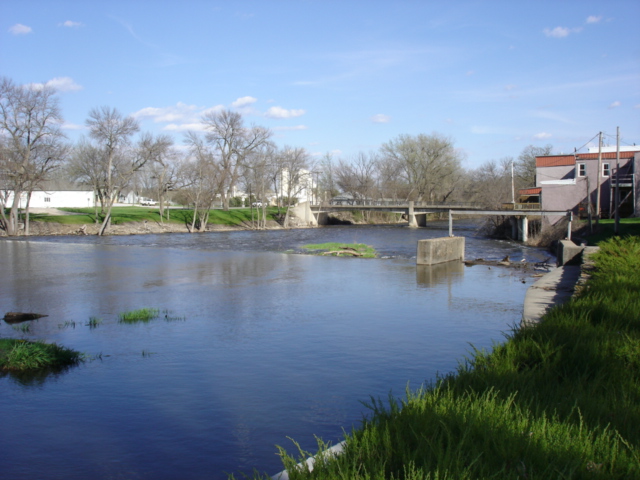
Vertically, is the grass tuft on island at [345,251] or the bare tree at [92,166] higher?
the bare tree at [92,166]

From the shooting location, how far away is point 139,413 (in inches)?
351

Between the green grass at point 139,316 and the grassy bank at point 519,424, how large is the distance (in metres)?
11.2

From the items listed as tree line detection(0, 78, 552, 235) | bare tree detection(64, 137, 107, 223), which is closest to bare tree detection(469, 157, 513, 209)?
tree line detection(0, 78, 552, 235)

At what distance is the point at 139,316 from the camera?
16.4m

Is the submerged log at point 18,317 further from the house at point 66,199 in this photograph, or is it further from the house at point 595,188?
the house at point 66,199

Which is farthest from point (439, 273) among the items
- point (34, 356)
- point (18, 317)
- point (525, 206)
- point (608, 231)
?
point (525, 206)

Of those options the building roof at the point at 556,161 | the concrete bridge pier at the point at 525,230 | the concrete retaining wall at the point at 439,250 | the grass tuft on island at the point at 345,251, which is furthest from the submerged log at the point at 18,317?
the building roof at the point at 556,161

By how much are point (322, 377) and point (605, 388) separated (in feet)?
18.6

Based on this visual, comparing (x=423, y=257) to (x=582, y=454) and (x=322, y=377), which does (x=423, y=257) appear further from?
(x=582, y=454)

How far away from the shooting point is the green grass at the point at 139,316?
16.1 meters

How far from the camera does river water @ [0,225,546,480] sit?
7699 millimetres

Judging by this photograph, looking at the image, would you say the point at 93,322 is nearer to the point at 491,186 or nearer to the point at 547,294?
the point at 547,294

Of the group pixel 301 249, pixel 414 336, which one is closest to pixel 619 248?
pixel 414 336

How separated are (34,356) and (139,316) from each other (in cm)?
513
